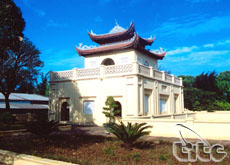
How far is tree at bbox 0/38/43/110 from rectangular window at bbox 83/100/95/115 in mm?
10435

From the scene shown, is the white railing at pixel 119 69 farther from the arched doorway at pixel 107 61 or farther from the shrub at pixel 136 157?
the shrub at pixel 136 157

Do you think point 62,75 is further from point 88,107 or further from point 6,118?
point 6,118

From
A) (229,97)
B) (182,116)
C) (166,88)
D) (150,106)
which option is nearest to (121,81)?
(150,106)

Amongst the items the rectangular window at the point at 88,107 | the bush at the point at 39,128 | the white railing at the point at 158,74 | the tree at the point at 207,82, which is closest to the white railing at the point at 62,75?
the rectangular window at the point at 88,107

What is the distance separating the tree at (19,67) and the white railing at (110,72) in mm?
5493

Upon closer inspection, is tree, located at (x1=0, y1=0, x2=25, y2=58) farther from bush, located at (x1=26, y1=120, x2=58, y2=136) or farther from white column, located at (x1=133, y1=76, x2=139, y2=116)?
white column, located at (x1=133, y1=76, x2=139, y2=116)

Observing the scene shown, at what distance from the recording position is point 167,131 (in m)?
13.6

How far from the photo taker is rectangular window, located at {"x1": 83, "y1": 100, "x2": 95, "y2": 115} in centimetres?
2014

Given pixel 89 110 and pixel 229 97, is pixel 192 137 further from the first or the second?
pixel 229 97

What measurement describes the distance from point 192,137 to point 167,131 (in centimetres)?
164

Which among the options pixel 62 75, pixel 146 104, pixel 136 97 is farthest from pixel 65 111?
pixel 136 97

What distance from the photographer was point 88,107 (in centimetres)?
2036

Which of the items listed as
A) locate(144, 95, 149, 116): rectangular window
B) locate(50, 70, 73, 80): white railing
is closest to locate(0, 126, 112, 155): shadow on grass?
locate(144, 95, 149, 116): rectangular window

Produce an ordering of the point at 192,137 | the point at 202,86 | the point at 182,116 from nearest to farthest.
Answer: the point at 192,137, the point at 182,116, the point at 202,86
